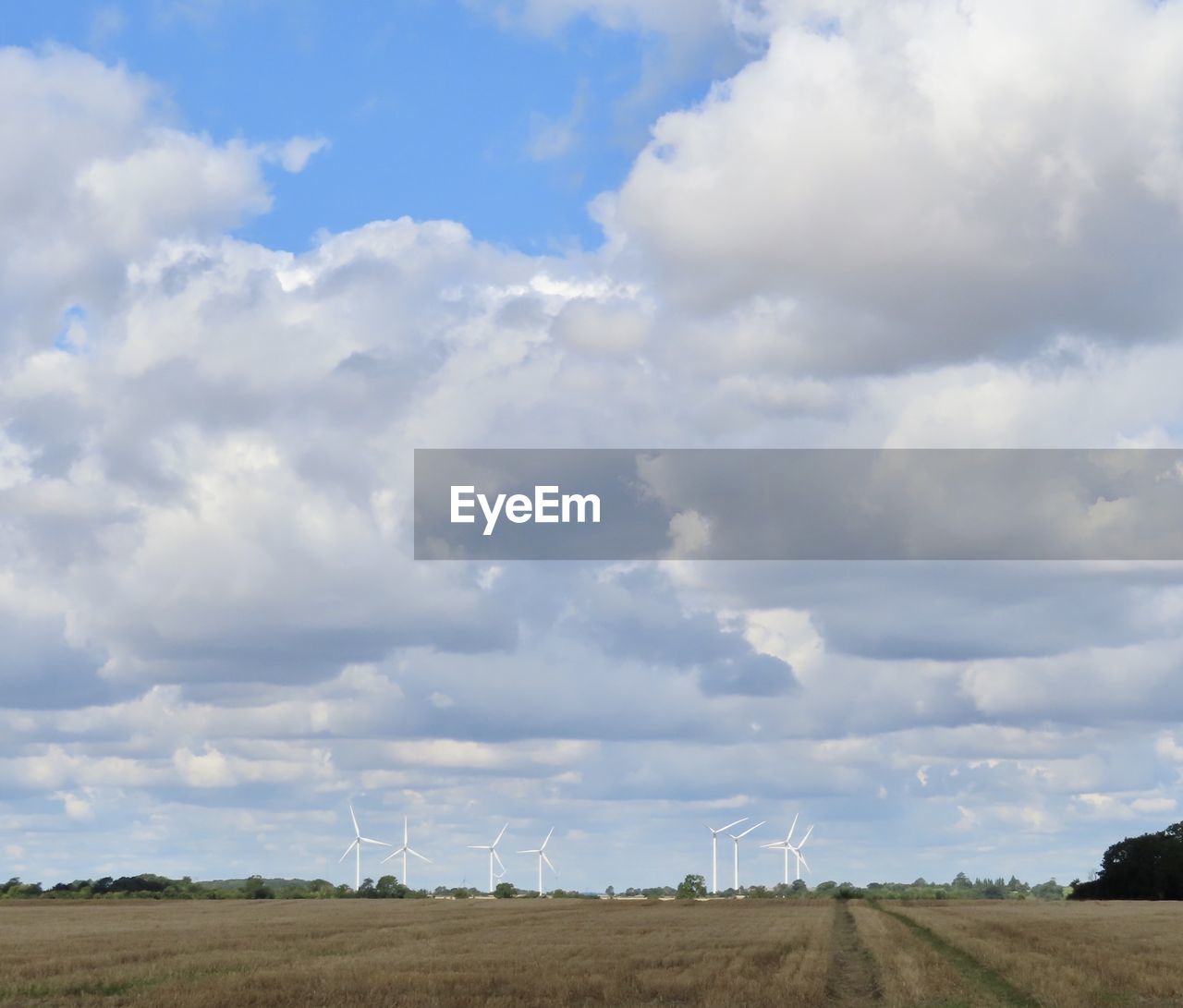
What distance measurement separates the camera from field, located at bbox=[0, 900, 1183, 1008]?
4853 centimetres

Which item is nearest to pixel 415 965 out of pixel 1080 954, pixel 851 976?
pixel 851 976

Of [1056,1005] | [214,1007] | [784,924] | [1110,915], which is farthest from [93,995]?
[1110,915]

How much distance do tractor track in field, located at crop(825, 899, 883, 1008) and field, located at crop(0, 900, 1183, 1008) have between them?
13cm

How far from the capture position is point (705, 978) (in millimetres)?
54125

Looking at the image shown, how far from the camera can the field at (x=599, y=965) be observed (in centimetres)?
4853

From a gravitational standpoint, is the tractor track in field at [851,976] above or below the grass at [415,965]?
below

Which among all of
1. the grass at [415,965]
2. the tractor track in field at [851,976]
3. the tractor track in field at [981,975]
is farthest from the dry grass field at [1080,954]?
the grass at [415,965]

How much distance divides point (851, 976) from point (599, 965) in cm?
1050

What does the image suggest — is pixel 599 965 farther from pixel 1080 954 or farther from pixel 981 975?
pixel 1080 954

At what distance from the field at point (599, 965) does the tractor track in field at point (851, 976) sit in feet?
0.42

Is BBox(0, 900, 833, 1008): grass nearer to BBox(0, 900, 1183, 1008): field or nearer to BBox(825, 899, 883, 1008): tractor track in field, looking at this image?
BBox(0, 900, 1183, 1008): field

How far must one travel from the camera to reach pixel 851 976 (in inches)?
2306

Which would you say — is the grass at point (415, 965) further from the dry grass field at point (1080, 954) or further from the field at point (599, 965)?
the dry grass field at point (1080, 954)

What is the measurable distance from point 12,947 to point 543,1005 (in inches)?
1695
